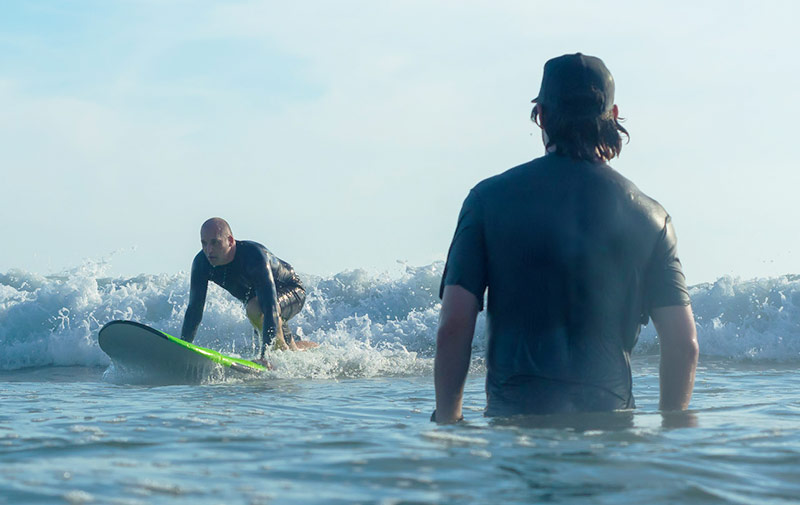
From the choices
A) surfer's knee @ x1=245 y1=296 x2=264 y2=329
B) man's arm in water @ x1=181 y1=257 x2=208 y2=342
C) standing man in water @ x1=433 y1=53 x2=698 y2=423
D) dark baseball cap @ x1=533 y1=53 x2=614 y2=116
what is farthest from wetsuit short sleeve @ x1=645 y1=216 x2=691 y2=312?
surfer's knee @ x1=245 y1=296 x2=264 y2=329

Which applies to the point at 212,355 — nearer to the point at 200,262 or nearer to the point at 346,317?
the point at 200,262

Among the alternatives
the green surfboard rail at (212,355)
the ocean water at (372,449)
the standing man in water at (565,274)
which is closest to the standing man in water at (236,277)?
the green surfboard rail at (212,355)

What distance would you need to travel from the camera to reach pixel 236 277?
32.0 feet

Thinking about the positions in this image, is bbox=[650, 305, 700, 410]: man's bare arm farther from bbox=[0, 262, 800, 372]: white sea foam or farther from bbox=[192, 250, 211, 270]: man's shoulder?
bbox=[0, 262, 800, 372]: white sea foam

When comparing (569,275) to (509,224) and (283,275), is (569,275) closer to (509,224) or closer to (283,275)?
(509,224)

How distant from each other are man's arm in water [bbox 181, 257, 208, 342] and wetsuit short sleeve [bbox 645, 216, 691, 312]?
7051mm

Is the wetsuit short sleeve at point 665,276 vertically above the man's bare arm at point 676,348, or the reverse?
the wetsuit short sleeve at point 665,276

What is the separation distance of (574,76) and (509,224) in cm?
55

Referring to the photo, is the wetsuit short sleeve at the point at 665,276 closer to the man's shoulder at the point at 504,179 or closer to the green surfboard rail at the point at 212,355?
the man's shoulder at the point at 504,179

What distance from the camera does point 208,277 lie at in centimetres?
965

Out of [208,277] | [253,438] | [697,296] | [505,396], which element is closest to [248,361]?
[208,277]

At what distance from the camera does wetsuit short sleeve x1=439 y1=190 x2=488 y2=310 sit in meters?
2.84

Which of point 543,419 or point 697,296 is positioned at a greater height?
point 697,296

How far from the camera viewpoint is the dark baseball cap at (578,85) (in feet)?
9.67
